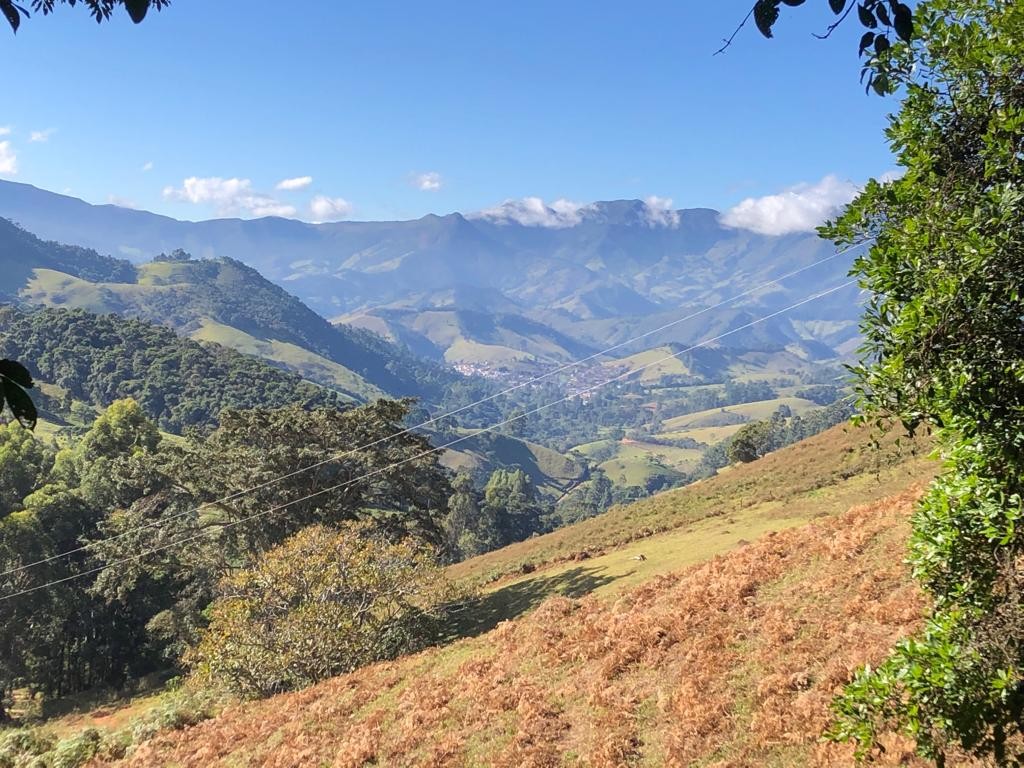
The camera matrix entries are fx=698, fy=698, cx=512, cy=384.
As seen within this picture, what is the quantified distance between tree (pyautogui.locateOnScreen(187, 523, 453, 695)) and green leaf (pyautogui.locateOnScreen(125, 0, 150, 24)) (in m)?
19.0

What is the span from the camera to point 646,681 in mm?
11406

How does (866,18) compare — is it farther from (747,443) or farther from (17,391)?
(747,443)

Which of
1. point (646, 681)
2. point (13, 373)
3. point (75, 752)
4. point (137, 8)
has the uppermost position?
point (137, 8)

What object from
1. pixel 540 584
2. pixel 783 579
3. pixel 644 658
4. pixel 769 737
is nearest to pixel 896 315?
pixel 769 737

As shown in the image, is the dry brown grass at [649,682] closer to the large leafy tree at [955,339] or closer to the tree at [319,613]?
the tree at [319,613]

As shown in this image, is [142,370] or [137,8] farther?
[142,370]

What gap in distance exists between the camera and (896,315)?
437 centimetres

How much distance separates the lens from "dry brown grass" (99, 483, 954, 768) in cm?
909

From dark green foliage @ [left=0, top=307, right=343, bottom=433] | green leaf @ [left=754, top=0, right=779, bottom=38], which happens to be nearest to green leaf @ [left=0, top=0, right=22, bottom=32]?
green leaf @ [left=754, top=0, right=779, bottom=38]

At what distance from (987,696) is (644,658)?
8.66 m

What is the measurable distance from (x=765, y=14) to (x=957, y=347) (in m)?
2.18

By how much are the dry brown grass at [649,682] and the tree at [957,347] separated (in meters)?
3.12

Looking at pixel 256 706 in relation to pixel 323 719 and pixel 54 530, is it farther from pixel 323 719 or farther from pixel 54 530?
pixel 54 530

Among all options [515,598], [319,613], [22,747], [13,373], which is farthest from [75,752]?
[13,373]
